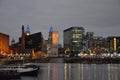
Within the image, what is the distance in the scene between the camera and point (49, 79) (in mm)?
113312

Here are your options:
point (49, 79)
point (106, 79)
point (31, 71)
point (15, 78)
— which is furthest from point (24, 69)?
point (106, 79)

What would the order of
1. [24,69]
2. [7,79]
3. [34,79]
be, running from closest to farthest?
1. [7,79]
2. [34,79]
3. [24,69]

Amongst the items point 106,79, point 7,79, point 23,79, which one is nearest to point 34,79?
point 23,79

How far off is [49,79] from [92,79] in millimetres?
14578

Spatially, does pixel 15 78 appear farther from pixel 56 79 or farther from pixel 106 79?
pixel 106 79

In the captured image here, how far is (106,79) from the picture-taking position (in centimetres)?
11031

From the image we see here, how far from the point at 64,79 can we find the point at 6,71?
21067 millimetres

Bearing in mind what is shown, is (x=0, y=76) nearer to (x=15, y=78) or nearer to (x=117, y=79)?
(x=15, y=78)

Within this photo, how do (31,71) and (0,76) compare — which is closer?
(0,76)

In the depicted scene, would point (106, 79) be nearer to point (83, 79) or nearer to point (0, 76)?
point (83, 79)

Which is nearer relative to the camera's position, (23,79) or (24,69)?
(23,79)

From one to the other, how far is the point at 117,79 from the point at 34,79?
27426 mm

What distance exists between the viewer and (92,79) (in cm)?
11019

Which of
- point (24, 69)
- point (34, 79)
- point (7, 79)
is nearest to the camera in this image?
point (7, 79)
